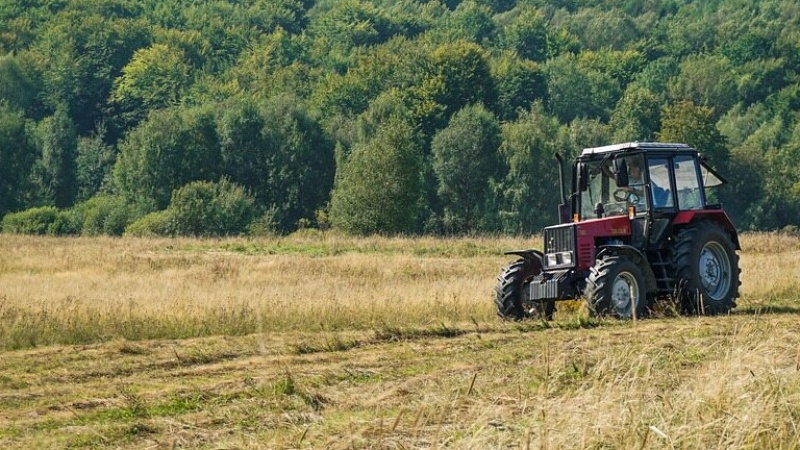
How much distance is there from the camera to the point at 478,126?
67.3m

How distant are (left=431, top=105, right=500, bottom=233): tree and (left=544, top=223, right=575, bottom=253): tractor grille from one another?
1945 inches

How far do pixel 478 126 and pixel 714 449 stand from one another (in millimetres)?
60034

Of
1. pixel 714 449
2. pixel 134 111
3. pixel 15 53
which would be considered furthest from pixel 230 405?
pixel 15 53

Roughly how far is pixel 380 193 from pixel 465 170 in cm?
1298

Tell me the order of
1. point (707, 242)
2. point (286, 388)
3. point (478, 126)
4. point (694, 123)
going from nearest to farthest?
point (286, 388)
point (707, 242)
point (478, 126)
point (694, 123)

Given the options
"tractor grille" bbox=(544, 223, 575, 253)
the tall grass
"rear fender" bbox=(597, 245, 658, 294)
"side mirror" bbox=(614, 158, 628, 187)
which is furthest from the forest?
"side mirror" bbox=(614, 158, 628, 187)

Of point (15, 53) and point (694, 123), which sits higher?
point (15, 53)

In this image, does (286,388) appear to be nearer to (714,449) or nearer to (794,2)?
(714,449)

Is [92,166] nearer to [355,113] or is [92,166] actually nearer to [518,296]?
[355,113]

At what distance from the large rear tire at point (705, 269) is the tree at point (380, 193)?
37.0 metres

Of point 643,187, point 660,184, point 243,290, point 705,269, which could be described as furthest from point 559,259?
point 243,290

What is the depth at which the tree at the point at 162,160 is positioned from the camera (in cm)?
6512

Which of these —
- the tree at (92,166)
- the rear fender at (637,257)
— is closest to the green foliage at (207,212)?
the tree at (92,166)

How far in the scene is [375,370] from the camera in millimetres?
11805
